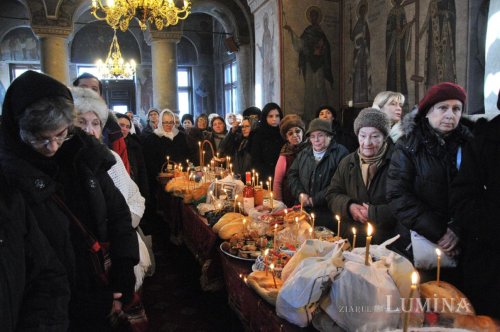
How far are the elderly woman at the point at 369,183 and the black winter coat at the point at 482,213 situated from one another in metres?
0.74

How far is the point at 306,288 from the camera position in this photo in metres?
1.50

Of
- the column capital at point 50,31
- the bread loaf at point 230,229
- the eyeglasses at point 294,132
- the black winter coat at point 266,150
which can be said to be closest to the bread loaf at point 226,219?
the bread loaf at point 230,229

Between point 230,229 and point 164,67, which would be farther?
point 164,67

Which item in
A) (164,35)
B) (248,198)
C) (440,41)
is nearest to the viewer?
(248,198)

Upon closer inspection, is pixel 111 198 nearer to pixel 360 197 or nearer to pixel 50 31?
pixel 360 197

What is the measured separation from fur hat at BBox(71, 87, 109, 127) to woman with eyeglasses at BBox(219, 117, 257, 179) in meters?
2.78

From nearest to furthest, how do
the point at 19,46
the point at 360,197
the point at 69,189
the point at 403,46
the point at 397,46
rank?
1. the point at 69,189
2. the point at 360,197
3. the point at 403,46
4. the point at 397,46
5. the point at 19,46

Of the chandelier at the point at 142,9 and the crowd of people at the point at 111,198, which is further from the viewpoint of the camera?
the chandelier at the point at 142,9

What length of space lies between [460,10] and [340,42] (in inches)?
111

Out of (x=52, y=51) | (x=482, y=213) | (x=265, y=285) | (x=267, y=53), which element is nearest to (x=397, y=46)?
(x=267, y=53)

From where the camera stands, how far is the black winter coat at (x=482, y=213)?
179 cm

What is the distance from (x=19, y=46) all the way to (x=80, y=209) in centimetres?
1968

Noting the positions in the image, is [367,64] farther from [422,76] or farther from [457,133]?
[457,133]

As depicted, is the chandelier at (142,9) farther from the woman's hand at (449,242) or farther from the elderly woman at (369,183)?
the woman's hand at (449,242)
